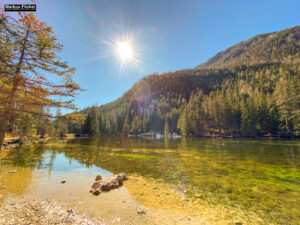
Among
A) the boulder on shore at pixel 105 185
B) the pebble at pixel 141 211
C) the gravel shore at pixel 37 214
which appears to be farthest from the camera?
the boulder on shore at pixel 105 185

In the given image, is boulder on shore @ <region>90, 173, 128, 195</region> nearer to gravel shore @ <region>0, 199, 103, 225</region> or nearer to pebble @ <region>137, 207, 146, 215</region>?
gravel shore @ <region>0, 199, 103, 225</region>

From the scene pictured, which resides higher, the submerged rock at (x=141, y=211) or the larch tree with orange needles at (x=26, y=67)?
the larch tree with orange needles at (x=26, y=67)

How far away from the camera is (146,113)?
148750 millimetres

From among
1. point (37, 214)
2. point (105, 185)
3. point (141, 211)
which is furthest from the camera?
point (105, 185)

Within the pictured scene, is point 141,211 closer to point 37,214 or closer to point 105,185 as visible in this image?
point 105,185

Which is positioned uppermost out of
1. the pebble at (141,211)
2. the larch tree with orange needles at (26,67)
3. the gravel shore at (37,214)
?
the larch tree with orange needles at (26,67)

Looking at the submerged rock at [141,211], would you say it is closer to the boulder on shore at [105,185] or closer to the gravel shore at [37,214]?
the gravel shore at [37,214]

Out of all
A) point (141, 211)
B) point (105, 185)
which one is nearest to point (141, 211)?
point (141, 211)

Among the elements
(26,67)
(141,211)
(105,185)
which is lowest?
(141,211)

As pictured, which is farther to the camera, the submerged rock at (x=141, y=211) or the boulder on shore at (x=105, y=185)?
the boulder on shore at (x=105, y=185)

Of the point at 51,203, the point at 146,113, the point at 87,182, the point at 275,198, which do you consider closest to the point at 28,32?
the point at 51,203

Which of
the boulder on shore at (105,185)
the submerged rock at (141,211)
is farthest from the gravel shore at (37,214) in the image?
the boulder on shore at (105,185)

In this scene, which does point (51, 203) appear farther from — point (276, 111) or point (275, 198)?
point (276, 111)

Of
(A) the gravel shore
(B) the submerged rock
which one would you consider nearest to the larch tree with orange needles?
(A) the gravel shore
